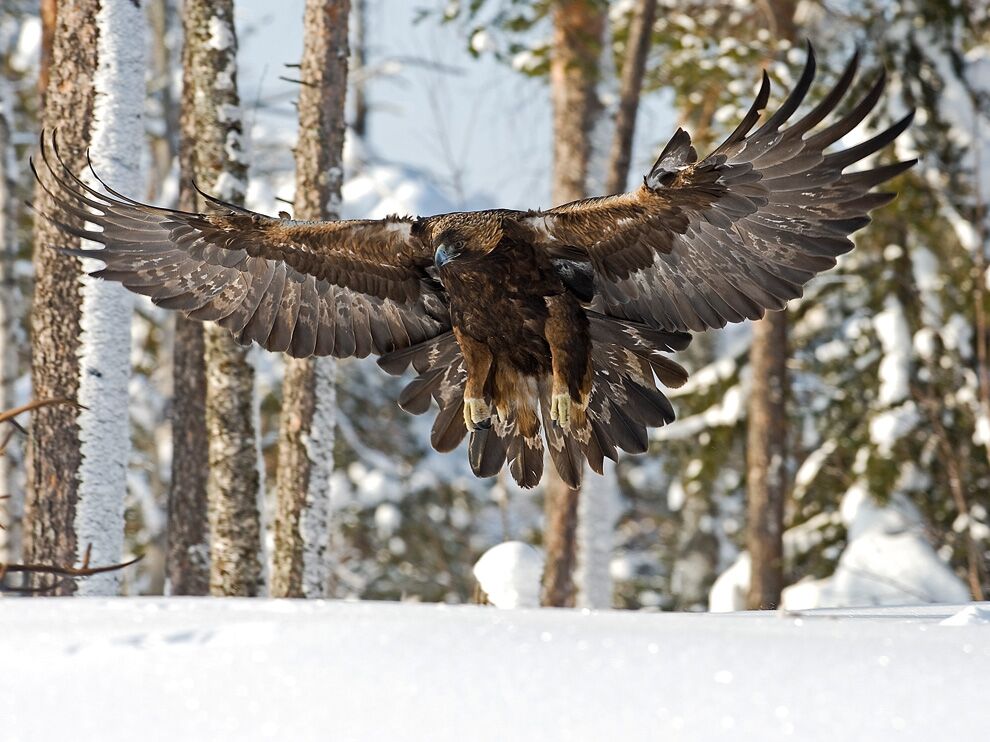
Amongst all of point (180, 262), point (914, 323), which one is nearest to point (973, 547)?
point (914, 323)

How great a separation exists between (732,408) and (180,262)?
886 centimetres

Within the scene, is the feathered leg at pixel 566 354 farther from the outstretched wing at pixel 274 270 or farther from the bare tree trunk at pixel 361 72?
the bare tree trunk at pixel 361 72

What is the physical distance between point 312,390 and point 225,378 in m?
0.59

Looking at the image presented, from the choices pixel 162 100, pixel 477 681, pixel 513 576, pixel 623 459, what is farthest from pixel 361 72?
pixel 477 681

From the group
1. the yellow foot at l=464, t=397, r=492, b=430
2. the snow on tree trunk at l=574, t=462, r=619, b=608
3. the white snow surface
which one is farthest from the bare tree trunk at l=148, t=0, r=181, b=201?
the white snow surface

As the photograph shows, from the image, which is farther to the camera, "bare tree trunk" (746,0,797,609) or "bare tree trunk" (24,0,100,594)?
"bare tree trunk" (746,0,797,609)

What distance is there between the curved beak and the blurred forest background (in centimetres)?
188

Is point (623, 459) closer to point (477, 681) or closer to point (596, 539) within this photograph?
point (596, 539)

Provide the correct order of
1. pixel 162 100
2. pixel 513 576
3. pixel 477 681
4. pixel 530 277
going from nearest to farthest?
pixel 477 681
pixel 530 277
pixel 513 576
pixel 162 100

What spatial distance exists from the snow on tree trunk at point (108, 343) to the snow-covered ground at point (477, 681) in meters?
3.30

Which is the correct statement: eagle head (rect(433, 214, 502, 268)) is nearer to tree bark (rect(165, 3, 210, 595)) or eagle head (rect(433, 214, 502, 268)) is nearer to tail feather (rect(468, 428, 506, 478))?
tail feather (rect(468, 428, 506, 478))

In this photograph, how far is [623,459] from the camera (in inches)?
853

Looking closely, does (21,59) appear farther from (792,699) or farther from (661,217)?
(792,699)

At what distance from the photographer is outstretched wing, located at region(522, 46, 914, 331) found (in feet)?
18.3
